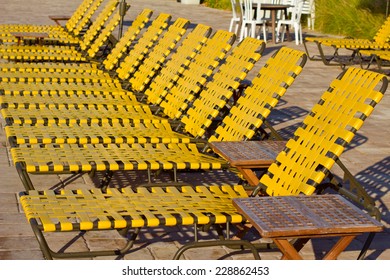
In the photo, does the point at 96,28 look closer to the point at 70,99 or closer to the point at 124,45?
the point at 124,45

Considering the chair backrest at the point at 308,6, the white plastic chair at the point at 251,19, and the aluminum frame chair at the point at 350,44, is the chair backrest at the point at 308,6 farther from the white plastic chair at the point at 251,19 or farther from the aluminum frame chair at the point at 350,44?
the aluminum frame chair at the point at 350,44

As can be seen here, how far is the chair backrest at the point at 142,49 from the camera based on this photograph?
30.4ft

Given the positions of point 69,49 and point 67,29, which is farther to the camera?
Result: point 67,29

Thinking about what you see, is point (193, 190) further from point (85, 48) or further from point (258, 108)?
Answer: point (85, 48)

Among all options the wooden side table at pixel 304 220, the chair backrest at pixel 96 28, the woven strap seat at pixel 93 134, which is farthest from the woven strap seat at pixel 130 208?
the chair backrest at pixel 96 28

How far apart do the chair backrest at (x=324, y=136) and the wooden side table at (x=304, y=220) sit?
12.4 inches

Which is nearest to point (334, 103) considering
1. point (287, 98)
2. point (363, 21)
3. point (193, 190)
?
point (193, 190)

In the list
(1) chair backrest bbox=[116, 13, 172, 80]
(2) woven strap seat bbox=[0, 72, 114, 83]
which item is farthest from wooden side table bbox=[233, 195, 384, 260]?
(1) chair backrest bbox=[116, 13, 172, 80]

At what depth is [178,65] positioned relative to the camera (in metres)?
7.99

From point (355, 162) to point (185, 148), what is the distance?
6.79ft

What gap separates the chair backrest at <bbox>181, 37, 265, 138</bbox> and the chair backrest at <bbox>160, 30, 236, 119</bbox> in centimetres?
27

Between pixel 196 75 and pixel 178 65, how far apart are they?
48 centimetres

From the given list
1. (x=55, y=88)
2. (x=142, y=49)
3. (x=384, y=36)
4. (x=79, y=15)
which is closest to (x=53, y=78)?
(x=55, y=88)

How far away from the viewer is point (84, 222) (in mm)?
4332
